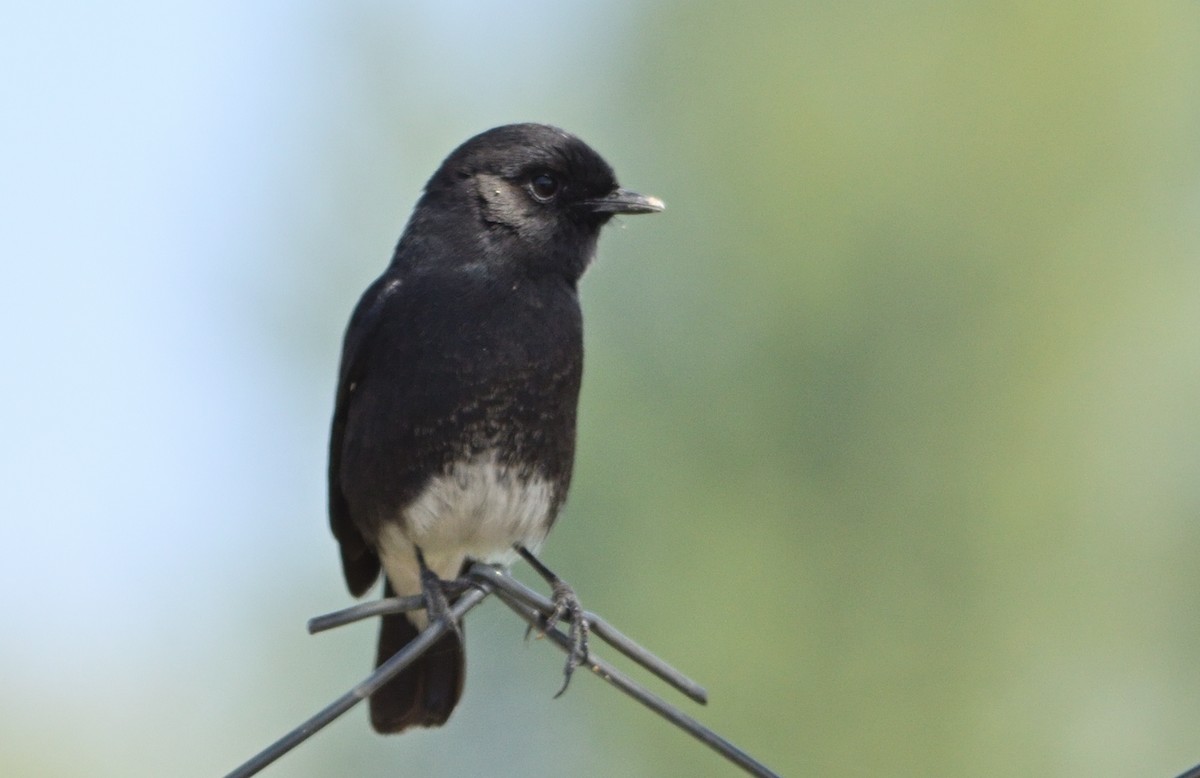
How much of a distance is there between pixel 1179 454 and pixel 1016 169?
4025 mm

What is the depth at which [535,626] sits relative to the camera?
3.06 metres

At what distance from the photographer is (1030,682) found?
1670cm

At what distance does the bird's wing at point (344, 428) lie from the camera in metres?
5.34

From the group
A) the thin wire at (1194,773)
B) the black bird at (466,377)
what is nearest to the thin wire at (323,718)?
the thin wire at (1194,773)

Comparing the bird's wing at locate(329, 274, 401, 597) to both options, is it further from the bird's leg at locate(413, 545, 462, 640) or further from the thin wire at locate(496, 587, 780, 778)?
the thin wire at locate(496, 587, 780, 778)

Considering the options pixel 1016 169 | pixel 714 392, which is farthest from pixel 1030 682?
pixel 1016 169

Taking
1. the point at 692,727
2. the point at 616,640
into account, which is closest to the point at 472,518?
the point at 616,640

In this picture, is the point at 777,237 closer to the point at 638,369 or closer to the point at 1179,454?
the point at 638,369

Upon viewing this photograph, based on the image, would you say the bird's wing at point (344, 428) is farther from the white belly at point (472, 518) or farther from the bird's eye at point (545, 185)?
the bird's eye at point (545, 185)

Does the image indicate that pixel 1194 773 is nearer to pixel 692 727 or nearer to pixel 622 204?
pixel 692 727

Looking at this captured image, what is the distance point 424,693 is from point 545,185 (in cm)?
171

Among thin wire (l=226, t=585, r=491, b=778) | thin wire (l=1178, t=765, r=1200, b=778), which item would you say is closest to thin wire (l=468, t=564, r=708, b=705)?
thin wire (l=226, t=585, r=491, b=778)

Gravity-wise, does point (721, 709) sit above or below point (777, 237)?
below

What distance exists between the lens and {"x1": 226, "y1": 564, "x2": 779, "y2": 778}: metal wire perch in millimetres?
2383
